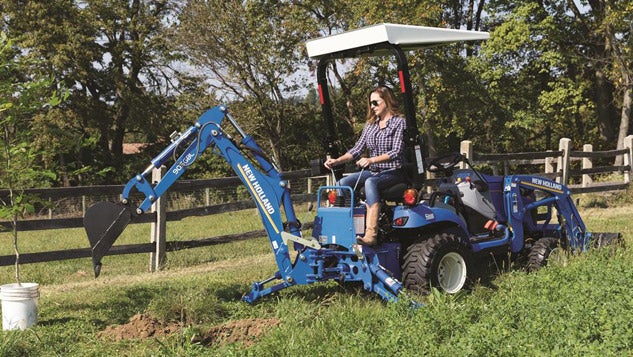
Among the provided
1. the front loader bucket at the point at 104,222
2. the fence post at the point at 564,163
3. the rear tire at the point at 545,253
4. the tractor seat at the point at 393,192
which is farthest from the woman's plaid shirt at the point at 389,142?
the fence post at the point at 564,163

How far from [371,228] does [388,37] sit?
175 centimetres

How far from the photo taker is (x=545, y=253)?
7.76 m

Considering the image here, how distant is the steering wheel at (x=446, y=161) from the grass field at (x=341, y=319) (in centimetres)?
129

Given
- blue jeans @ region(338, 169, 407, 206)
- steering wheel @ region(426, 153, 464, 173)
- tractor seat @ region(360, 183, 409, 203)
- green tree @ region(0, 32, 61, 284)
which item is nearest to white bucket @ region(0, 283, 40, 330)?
green tree @ region(0, 32, 61, 284)

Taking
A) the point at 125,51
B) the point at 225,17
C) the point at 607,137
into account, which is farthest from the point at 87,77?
the point at 607,137

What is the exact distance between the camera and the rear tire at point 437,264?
654 centimetres

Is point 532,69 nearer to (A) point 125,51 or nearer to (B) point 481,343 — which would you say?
(A) point 125,51

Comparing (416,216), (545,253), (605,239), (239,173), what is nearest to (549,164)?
(605,239)

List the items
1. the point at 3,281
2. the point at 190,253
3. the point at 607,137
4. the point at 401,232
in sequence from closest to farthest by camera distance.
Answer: the point at 401,232 → the point at 3,281 → the point at 190,253 → the point at 607,137

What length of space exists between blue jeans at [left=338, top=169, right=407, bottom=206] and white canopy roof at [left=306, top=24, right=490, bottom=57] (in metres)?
1.22

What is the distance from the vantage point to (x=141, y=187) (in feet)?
21.6

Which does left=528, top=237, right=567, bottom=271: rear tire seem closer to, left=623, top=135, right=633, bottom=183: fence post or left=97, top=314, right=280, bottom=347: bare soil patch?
left=97, top=314, right=280, bottom=347: bare soil patch

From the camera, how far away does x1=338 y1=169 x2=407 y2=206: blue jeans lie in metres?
6.47

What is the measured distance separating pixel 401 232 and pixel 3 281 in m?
5.68
